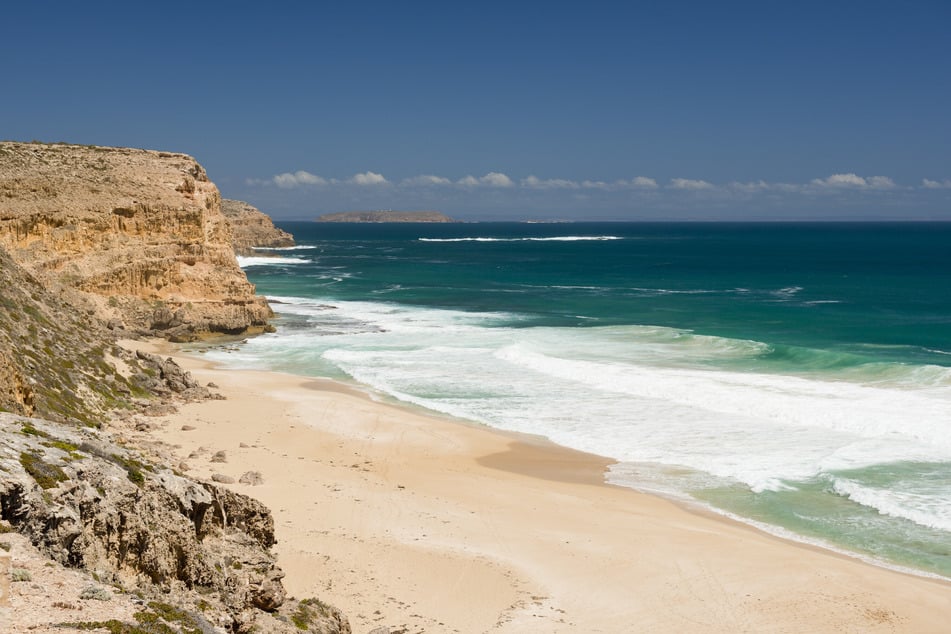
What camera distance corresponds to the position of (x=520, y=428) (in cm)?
2470

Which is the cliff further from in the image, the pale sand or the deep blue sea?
the deep blue sea

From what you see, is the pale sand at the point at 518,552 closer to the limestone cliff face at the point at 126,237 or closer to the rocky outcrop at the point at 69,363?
the rocky outcrop at the point at 69,363

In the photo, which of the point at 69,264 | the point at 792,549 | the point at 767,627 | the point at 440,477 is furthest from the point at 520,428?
the point at 69,264

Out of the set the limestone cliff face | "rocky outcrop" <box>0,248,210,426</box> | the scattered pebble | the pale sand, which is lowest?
the pale sand

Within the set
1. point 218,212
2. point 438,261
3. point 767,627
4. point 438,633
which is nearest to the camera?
point 438,633

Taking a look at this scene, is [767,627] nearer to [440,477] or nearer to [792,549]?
[792,549]

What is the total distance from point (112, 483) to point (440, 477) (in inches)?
457

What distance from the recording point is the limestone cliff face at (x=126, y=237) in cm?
3500

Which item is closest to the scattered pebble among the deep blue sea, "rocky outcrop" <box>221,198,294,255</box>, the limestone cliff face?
the deep blue sea

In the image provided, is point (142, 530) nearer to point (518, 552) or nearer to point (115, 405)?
point (518, 552)

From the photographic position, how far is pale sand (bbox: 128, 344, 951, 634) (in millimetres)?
12266

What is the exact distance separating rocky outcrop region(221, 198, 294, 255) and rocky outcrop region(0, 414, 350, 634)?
10235 cm

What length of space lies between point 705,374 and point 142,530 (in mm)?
26363

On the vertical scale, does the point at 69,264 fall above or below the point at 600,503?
above
